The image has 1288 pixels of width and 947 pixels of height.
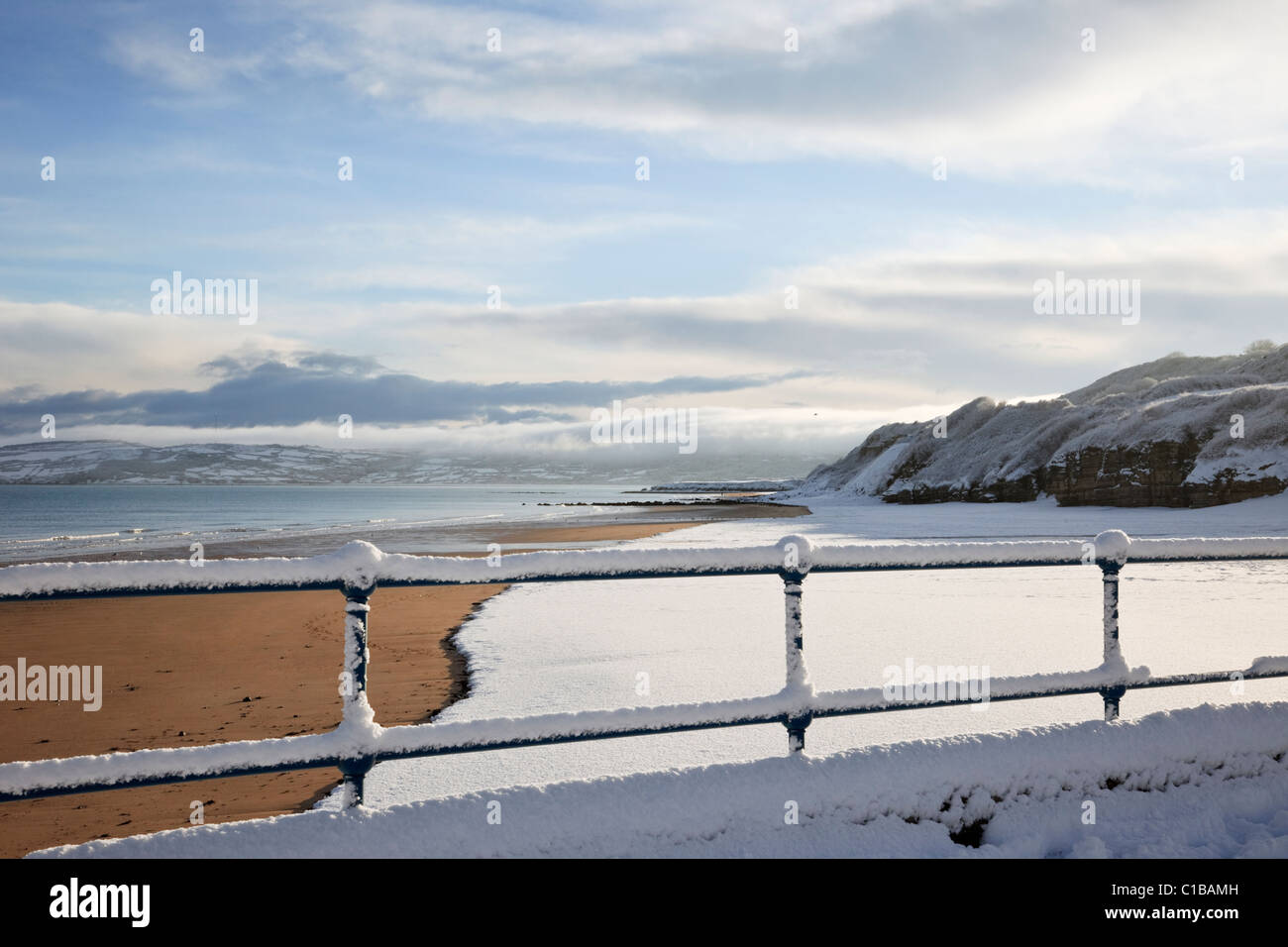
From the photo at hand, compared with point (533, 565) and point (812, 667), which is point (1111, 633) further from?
point (812, 667)

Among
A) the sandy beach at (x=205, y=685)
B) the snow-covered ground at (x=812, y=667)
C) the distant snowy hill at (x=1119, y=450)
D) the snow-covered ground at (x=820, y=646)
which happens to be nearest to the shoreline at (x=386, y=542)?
the sandy beach at (x=205, y=685)

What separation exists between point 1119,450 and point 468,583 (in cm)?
3321

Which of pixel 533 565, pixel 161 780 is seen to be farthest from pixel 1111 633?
pixel 161 780

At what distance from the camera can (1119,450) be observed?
3080 centimetres

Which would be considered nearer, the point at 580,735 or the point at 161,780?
the point at 161,780

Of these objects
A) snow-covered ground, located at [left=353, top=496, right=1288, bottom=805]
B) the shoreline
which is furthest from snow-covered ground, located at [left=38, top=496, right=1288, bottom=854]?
the shoreline

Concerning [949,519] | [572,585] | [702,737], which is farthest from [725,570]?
[949,519]

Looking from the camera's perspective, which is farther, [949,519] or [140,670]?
[949,519]

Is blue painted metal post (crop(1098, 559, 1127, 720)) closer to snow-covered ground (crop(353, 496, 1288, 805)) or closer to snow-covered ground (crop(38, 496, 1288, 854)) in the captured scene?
snow-covered ground (crop(38, 496, 1288, 854))

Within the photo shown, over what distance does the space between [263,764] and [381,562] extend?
0.77 m

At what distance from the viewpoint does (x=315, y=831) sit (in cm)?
273

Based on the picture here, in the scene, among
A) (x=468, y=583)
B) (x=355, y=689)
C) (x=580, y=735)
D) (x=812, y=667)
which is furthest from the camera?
(x=812, y=667)
